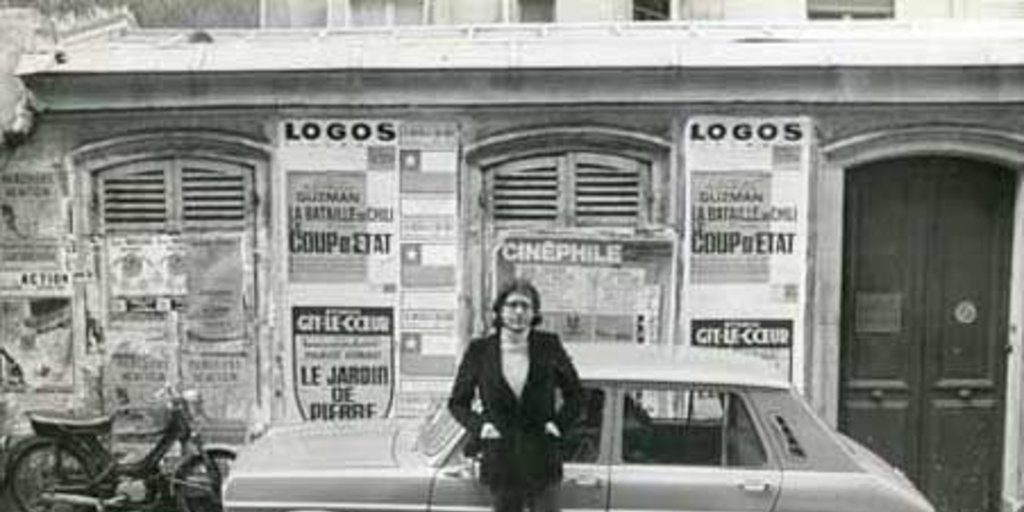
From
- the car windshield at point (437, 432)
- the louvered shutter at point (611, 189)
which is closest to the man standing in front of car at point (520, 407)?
the car windshield at point (437, 432)

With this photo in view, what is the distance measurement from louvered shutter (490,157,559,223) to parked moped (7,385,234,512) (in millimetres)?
2668

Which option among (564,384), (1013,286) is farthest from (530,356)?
(1013,286)

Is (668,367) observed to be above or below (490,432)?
above

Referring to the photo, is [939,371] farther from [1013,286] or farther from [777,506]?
[777,506]

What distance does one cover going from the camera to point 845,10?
9562mm

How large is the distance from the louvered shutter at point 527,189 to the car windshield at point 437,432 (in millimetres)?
2531

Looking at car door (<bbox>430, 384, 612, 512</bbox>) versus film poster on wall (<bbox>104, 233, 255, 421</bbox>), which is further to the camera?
film poster on wall (<bbox>104, 233, 255, 421</bbox>)

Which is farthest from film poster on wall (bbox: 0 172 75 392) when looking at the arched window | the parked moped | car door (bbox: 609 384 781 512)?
car door (bbox: 609 384 781 512)

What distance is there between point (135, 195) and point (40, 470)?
82.9 inches

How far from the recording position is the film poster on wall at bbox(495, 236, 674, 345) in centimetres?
883

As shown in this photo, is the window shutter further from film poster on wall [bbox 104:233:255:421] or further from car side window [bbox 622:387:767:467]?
car side window [bbox 622:387:767:467]

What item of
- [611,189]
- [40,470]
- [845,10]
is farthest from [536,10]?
[40,470]

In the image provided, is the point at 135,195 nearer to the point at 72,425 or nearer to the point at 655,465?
the point at 72,425

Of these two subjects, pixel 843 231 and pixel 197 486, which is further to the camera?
pixel 843 231
